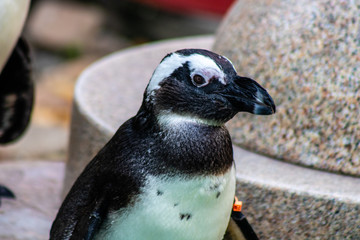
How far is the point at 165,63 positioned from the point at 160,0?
6.36 meters

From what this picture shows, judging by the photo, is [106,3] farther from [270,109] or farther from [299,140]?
[270,109]

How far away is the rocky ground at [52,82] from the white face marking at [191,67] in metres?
1.43

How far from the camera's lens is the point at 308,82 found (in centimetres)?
294

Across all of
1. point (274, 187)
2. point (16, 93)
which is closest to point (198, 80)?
point (274, 187)

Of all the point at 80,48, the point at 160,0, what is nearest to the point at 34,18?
the point at 80,48

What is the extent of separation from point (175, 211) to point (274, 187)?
2.30ft

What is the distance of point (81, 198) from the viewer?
222 cm

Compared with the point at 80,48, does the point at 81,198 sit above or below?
above

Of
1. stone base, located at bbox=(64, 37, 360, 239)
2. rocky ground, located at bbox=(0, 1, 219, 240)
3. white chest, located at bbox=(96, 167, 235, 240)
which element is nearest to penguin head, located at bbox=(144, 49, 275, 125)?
white chest, located at bbox=(96, 167, 235, 240)

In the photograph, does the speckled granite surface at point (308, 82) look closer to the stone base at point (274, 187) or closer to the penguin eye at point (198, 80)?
the stone base at point (274, 187)

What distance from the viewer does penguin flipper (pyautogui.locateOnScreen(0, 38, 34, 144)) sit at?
3750mm

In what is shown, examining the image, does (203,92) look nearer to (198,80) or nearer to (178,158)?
(198,80)

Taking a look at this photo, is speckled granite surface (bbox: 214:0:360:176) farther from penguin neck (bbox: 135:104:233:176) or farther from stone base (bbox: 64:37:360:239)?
penguin neck (bbox: 135:104:233:176)

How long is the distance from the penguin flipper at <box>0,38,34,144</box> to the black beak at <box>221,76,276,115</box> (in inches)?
78.0
